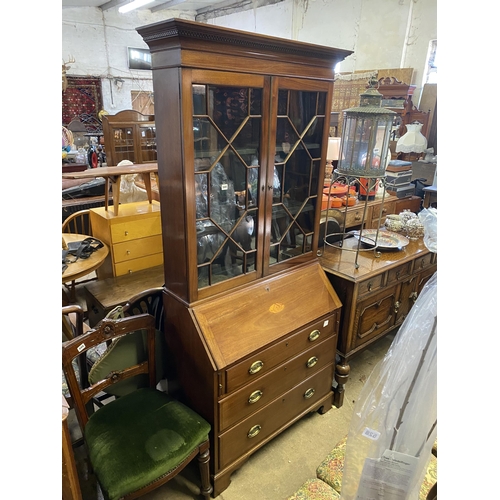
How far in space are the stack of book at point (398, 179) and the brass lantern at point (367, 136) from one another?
1.37m

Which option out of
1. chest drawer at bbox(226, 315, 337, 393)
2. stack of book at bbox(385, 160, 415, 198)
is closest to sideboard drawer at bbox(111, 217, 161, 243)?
chest drawer at bbox(226, 315, 337, 393)

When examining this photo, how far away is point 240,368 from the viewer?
1451 millimetres

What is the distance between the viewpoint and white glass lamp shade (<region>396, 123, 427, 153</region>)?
4.01 m

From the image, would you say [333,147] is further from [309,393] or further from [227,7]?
[227,7]

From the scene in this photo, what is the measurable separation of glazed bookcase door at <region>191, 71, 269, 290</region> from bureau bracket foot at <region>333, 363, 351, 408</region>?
80 cm

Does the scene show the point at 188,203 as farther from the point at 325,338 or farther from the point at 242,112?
the point at 325,338

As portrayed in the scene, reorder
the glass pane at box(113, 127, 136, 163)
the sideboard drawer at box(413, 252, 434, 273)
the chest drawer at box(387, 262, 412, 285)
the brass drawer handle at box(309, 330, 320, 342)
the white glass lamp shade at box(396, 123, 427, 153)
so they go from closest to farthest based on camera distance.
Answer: the brass drawer handle at box(309, 330, 320, 342), the chest drawer at box(387, 262, 412, 285), the sideboard drawer at box(413, 252, 434, 273), the white glass lamp shade at box(396, 123, 427, 153), the glass pane at box(113, 127, 136, 163)

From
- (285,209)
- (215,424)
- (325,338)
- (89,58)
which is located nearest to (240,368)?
(215,424)

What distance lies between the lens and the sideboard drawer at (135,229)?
2.18 meters

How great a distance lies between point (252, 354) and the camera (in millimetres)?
1477

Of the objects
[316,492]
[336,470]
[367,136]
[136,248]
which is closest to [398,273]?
[367,136]

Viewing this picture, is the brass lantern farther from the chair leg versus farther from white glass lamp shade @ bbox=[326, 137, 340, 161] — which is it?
the chair leg

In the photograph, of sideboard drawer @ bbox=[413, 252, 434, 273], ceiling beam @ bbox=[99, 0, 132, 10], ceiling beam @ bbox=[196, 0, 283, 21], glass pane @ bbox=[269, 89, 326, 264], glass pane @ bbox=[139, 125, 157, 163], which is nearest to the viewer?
glass pane @ bbox=[269, 89, 326, 264]
